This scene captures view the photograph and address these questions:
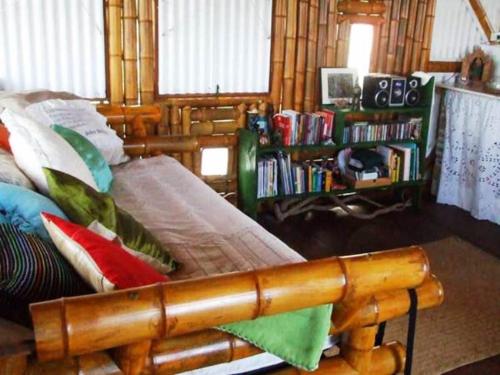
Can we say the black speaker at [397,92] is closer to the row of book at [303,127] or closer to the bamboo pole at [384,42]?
the bamboo pole at [384,42]

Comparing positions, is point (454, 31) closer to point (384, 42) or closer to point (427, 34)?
point (427, 34)

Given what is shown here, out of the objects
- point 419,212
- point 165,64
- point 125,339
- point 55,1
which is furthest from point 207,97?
point 125,339

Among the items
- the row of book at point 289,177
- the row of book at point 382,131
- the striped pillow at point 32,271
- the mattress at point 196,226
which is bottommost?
the row of book at point 289,177

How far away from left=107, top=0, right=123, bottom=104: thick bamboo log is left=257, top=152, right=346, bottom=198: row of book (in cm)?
104

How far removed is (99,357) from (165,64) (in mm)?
2565

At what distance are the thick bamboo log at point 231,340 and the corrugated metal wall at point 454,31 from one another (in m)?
3.35

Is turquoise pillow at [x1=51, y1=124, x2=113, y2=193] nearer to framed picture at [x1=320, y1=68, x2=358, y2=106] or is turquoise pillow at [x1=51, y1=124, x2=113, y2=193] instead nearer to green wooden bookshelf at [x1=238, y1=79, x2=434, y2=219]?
green wooden bookshelf at [x1=238, y1=79, x2=434, y2=219]

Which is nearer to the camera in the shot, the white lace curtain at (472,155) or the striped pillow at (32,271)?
the striped pillow at (32,271)

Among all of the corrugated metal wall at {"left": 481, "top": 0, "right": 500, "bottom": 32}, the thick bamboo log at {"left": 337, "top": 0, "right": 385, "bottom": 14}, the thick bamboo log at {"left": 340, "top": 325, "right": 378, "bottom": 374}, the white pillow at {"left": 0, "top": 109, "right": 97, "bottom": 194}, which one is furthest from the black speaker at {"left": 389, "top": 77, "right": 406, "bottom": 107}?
the thick bamboo log at {"left": 340, "top": 325, "right": 378, "bottom": 374}

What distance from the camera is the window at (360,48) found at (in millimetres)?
3922

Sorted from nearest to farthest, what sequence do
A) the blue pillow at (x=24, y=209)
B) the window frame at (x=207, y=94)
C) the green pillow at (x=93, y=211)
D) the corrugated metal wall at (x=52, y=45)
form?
the blue pillow at (x=24, y=209)
the green pillow at (x=93, y=211)
the corrugated metal wall at (x=52, y=45)
the window frame at (x=207, y=94)

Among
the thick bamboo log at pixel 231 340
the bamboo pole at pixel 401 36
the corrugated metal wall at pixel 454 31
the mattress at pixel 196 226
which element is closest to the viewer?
the thick bamboo log at pixel 231 340

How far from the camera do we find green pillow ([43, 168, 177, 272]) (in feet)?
4.77

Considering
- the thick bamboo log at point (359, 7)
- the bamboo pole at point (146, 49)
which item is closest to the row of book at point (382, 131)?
the thick bamboo log at point (359, 7)
